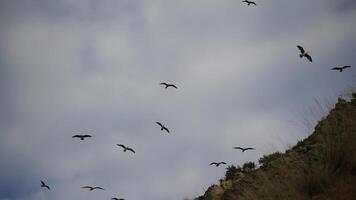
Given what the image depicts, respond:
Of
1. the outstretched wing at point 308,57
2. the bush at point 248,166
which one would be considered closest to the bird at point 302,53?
the outstretched wing at point 308,57

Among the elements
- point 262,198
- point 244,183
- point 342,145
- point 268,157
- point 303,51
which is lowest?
point 262,198

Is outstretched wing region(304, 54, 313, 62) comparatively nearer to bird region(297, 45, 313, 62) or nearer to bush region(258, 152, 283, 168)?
bird region(297, 45, 313, 62)

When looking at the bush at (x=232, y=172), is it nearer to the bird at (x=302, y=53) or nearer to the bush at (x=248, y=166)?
the bush at (x=248, y=166)

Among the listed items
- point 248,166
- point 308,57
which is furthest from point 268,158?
point 308,57

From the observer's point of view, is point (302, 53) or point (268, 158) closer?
point (268, 158)

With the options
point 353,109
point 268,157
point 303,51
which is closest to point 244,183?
point 268,157

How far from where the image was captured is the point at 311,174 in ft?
30.7

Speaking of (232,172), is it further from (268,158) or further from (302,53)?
(302,53)

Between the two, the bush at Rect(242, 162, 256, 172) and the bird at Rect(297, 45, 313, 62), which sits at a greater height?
the bird at Rect(297, 45, 313, 62)

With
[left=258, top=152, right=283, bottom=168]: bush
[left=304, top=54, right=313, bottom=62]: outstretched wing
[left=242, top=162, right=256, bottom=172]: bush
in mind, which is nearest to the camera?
[left=258, top=152, right=283, bottom=168]: bush

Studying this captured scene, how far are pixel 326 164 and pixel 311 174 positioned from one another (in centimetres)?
36

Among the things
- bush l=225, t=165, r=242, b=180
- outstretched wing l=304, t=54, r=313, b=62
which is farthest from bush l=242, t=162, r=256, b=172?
outstretched wing l=304, t=54, r=313, b=62

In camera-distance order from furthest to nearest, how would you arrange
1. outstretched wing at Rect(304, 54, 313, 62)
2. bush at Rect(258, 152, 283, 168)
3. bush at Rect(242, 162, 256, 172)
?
outstretched wing at Rect(304, 54, 313, 62)
bush at Rect(242, 162, 256, 172)
bush at Rect(258, 152, 283, 168)

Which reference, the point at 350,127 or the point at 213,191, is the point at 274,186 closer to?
the point at 350,127
